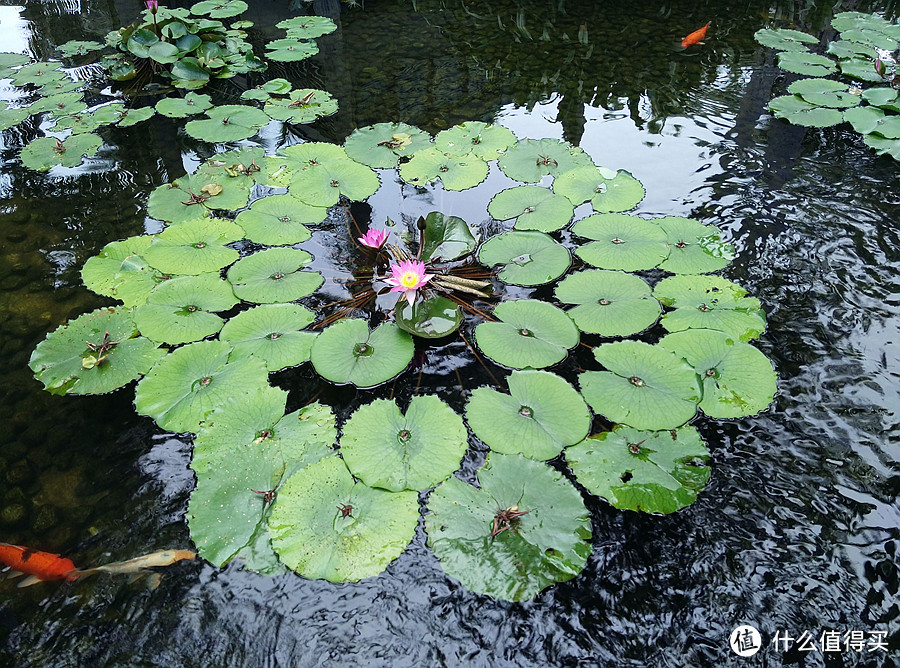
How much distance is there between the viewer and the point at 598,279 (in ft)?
9.49

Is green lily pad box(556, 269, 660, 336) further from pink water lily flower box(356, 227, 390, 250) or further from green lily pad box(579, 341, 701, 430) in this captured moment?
pink water lily flower box(356, 227, 390, 250)

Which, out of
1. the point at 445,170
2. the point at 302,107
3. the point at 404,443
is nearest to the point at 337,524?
the point at 404,443

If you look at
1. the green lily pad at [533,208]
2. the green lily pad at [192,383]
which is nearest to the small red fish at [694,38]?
the green lily pad at [533,208]


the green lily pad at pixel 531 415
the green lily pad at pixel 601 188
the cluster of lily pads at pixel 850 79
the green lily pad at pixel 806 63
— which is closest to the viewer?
the green lily pad at pixel 531 415

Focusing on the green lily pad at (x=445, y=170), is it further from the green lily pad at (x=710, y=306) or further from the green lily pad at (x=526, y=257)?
the green lily pad at (x=710, y=306)

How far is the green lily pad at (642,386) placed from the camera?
2279mm

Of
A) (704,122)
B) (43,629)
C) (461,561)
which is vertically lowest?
(43,629)

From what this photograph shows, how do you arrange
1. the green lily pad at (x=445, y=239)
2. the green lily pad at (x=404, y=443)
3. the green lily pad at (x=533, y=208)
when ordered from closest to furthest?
the green lily pad at (x=404, y=443)
the green lily pad at (x=445, y=239)
the green lily pad at (x=533, y=208)

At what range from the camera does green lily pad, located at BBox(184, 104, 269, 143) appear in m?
4.23

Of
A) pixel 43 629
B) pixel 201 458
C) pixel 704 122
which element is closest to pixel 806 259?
pixel 704 122

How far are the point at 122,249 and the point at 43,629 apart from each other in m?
2.05

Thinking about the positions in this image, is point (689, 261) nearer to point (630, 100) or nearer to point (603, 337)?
point (603, 337)

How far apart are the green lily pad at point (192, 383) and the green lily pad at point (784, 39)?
18.6ft

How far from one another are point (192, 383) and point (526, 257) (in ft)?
5.79
